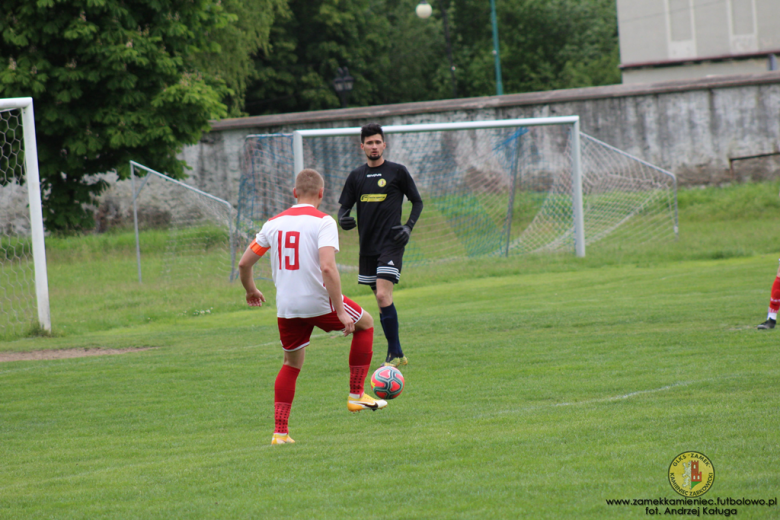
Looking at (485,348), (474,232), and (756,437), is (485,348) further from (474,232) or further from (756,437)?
(474,232)

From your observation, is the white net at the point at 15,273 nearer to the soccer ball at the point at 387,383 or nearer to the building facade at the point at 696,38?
the soccer ball at the point at 387,383

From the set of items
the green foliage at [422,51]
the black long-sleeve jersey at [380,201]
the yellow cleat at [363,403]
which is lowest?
the yellow cleat at [363,403]

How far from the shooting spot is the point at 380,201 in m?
8.07

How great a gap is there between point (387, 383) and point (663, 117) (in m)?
19.4

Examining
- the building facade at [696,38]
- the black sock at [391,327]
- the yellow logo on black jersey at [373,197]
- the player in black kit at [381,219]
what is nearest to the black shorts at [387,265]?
the player in black kit at [381,219]

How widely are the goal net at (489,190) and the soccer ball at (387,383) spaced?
35.2 feet

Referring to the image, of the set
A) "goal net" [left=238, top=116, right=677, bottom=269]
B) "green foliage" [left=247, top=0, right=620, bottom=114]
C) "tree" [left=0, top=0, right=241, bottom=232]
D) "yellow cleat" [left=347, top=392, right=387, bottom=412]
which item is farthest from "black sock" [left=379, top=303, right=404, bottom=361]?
"green foliage" [left=247, top=0, right=620, bottom=114]

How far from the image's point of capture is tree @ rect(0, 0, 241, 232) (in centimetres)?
1981

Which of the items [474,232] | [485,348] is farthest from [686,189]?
[485,348]

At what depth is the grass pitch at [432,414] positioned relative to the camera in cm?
416

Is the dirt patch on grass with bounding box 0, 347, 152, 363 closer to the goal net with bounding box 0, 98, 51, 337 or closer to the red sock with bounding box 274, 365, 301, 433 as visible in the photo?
the goal net with bounding box 0, 98, 51, 337

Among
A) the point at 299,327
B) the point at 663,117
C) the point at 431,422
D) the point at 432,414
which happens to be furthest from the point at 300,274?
the point at 663,117

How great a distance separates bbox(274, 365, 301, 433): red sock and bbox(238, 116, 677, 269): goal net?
37.5 ft

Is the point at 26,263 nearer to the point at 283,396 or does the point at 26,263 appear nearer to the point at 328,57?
the point at 283,396
